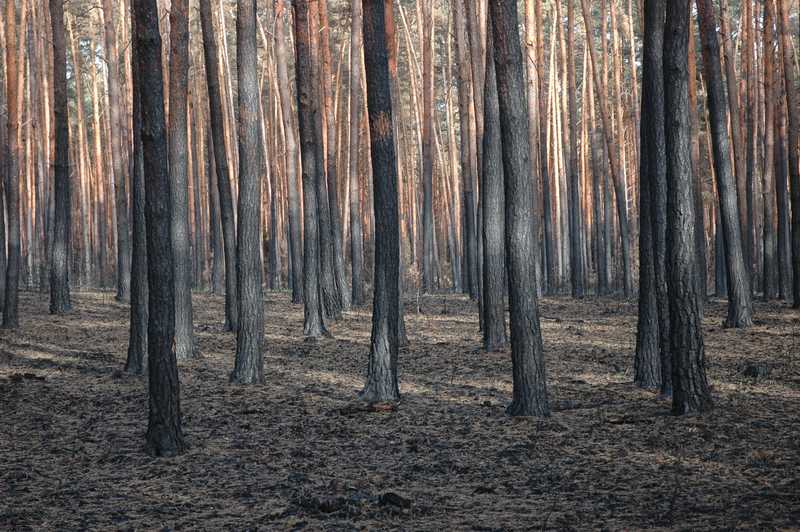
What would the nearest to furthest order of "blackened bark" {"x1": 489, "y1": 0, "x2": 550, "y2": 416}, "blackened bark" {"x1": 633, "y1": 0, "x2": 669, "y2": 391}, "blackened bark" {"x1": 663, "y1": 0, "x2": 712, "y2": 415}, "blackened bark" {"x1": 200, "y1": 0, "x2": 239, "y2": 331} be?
"blackened bark" {"x1": 663, "y1": 0, "x2": 712, "y2": 415} → "blackened bark" {"x1": 489, "y1": 0, "x2": 550, "y2": 416} → "blackened bark" {"x1": 633, "y1": 0, "x2": 669, "y2": 391} → "blackened bark" {"x1": 200, "y1": 0, "x2": 239, "y2": 331}

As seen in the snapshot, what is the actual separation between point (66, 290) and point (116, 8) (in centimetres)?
1741

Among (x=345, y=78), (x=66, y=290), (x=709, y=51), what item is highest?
(x=345, y=78)

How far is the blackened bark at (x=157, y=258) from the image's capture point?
7.17m

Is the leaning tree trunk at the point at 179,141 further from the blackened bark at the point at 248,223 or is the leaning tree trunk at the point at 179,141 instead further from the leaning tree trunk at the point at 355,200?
the leaning tree trunk at the point at 355,200

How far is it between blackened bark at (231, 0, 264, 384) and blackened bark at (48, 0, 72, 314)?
6875mm

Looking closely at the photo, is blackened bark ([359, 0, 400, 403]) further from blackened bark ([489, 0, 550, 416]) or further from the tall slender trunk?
the tall slender trunk

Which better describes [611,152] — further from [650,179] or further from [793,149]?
[650,179]

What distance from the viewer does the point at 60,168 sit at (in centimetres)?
1669

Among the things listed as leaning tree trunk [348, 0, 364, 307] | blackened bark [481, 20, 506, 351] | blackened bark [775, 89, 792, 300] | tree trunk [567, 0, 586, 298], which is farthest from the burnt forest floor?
tree trunk [567, 0, 586, 298]

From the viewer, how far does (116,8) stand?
32156mm

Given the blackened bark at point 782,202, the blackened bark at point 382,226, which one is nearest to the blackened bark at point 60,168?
the blackened bark at point 382,226

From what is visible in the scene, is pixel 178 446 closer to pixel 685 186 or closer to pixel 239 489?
pixel 239 489

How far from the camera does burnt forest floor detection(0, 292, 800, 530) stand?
5.26 m

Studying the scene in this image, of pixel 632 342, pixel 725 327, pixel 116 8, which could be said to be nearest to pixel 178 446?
pixel 632 342
